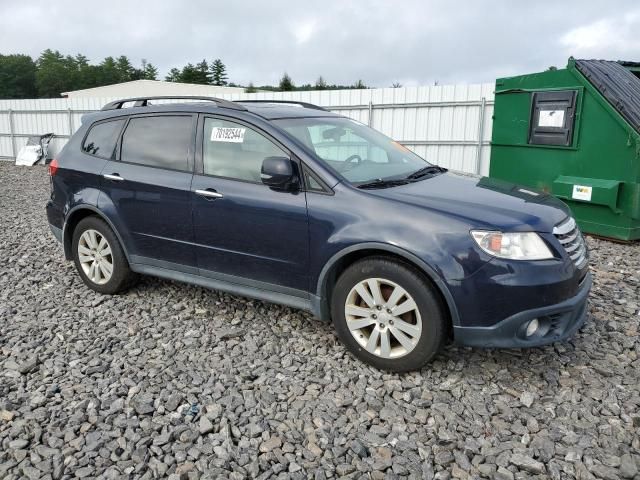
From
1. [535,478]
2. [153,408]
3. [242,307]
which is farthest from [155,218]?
[535,478]

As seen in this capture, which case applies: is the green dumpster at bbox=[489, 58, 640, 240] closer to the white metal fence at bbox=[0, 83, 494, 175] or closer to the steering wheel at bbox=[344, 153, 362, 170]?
the white metal fence at bbox=[0, 83, 494, 175]

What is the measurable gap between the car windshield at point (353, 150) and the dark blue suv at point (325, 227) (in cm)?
2

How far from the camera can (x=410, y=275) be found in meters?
3.20

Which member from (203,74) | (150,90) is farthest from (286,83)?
(203,74)

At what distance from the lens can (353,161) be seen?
3832 mm

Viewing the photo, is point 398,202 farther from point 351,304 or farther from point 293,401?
point 293,401

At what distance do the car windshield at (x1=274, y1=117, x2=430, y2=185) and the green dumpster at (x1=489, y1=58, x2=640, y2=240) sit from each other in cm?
332

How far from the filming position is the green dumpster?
6.36m

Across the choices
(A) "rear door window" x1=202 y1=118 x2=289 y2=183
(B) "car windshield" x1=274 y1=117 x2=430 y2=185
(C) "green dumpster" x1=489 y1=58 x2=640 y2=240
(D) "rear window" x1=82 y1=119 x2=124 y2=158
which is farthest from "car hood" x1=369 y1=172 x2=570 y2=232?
(C) "green dumpster" x1=489 y1=58 x2=640 y2=240

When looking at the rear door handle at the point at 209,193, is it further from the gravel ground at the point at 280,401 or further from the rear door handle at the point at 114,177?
the gravel ground at the point at 280,401

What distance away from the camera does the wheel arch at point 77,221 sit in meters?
4.55

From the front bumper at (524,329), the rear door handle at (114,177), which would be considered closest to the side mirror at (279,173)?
the front bumper at (524,329)

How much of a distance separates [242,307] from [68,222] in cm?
184

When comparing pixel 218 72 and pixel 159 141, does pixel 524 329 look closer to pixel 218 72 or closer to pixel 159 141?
pixel 159 141
